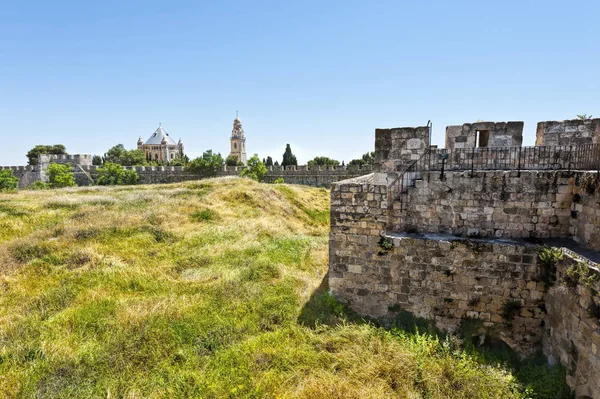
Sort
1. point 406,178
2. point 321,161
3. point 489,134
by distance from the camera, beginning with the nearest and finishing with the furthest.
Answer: point 406,178 → point 489,134 → point 321,161

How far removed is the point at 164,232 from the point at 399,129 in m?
9.31

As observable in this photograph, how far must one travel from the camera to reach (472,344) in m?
5.95

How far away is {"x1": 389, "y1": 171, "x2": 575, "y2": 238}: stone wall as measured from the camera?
6.29 m

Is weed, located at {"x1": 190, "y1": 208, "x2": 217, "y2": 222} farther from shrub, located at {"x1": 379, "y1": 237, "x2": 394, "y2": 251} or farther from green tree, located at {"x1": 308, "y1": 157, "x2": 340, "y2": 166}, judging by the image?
green tree, located at {"x1": 308, "y1": 157, "x2": 340, "y2": 166}

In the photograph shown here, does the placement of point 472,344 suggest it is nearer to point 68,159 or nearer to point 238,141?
point 68,159

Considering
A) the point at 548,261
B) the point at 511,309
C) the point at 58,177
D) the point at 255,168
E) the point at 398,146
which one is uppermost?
the point at 255,168

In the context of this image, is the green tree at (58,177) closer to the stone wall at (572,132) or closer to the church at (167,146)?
the church at (167,146)

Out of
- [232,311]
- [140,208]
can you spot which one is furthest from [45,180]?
[232,311]

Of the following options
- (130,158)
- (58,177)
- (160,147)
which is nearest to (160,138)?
(160,147)

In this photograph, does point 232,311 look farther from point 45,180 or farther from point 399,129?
point 45,180

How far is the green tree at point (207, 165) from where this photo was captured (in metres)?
40.3

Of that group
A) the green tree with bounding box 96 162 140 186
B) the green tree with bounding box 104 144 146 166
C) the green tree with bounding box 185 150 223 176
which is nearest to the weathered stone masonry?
the green tree with bounding box 185 150 223 176

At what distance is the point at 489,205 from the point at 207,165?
37620mm

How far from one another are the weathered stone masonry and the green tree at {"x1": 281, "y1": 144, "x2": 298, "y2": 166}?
4908cm
